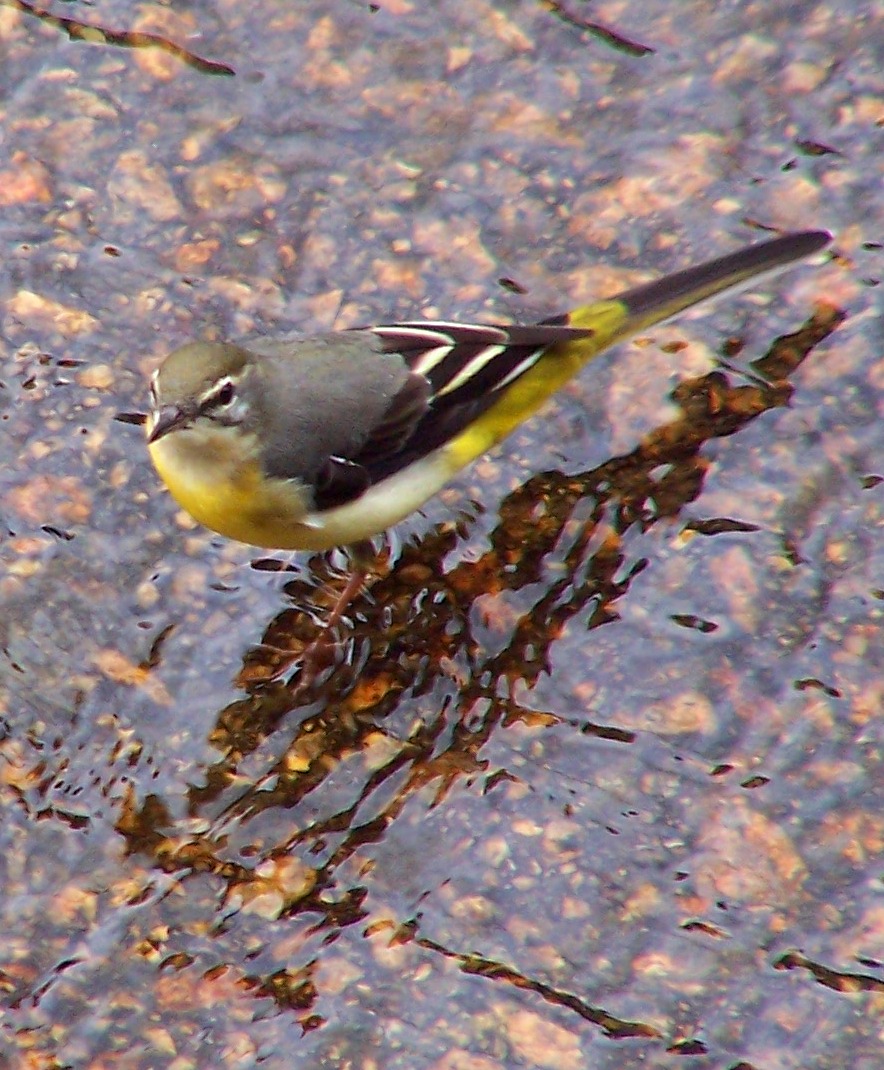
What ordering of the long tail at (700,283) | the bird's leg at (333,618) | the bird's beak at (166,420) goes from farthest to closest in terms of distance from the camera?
1. the long tail at (700,283)
2. the bird's leg at (333,618)
3. the bird's beak at (166,420)

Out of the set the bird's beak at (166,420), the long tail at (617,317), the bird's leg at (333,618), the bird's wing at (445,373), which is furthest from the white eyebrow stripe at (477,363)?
the bird's beak at (166,420)

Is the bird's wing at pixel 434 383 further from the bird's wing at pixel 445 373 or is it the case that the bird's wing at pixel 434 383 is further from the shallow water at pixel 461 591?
the shallow water at pixel 461 591

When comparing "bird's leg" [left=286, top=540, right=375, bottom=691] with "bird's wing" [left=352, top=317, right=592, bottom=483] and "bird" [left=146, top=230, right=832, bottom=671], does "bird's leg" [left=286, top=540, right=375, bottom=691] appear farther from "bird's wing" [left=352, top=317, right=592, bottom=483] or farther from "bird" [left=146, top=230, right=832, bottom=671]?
"bird's wing" [left=352, top=317, right=592, bottom=483]

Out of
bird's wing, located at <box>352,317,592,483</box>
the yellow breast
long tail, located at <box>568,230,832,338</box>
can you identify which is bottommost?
the yellow breast

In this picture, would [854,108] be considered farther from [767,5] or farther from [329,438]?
[329,438]

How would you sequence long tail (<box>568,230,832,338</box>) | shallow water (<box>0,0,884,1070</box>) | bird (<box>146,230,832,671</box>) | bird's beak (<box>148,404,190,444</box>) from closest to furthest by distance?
shallow water (<box>0,0,884,1070</box>), bird's beak (<box>148,404,190,444</box>), bird (<box>146,230,832,671</box>), long tail (<box>568,230,832,338</box>)

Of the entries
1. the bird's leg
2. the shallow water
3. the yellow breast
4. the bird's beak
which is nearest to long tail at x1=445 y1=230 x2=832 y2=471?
the shallow water

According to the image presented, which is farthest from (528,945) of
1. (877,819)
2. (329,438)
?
(329,438)

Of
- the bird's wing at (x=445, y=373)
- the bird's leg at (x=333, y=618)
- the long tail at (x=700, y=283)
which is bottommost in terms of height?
the bird's leg at (x=333, y=618)
